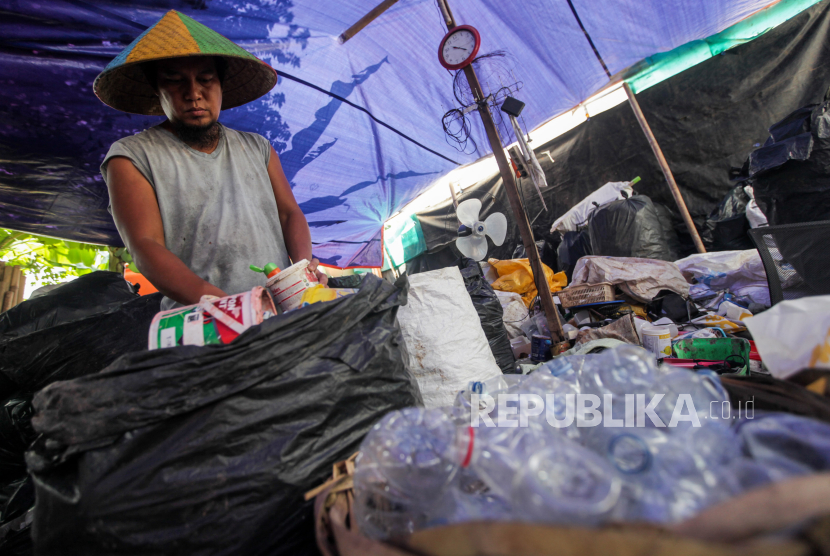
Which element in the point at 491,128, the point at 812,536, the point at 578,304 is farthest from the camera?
the point at 578,304

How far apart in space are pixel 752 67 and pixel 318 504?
6655mm

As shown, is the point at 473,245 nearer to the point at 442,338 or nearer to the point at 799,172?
the point at 799,172

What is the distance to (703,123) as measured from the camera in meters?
5.09

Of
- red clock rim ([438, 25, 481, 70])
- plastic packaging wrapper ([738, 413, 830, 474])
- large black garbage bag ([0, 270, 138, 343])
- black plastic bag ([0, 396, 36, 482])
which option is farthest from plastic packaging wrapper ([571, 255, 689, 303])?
black plastic bag ([0, 396, 36, 482])

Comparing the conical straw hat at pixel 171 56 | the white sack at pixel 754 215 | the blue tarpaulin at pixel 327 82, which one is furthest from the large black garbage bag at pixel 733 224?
the conical straw hat at pixel 171 56

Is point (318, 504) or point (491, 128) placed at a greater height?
point (491, 128)

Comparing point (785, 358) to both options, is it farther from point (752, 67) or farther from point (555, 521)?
point (752, 67)

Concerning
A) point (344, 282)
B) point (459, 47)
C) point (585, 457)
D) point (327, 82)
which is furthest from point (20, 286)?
point (585, 457)

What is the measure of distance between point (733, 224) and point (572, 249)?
5.56 ft

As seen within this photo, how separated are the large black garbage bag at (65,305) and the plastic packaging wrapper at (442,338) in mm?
1534

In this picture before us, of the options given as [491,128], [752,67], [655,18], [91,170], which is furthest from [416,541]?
[752,67]

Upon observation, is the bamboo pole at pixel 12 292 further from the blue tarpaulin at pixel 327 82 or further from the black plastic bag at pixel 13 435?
the black plastic bag at pixel 13 435

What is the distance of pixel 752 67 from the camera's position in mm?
4742

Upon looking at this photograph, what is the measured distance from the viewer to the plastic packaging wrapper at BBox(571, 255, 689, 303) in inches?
130
